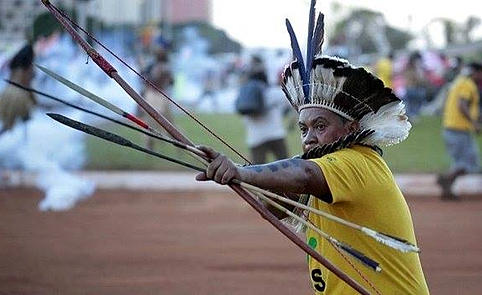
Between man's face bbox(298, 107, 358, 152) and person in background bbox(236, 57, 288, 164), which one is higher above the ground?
man's face bbox(298, 107, 358, 152)

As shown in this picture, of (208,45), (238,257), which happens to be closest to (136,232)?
(238,257)

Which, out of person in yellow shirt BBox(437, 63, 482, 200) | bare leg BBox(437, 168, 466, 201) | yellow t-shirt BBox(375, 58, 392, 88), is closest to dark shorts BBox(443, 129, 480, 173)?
person in yellow shirt BBox(437, 63, 482, 200)

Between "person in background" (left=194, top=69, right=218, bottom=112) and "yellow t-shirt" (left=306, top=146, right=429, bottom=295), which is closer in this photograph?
"yellow t-shirt" (left=306, top=146, right=429, bottom=295)

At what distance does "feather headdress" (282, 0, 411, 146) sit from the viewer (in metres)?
4.15

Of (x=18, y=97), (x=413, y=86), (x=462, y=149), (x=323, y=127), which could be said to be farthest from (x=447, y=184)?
(x=323, y=127)

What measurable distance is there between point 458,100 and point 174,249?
613 centimetres

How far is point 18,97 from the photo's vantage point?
49.9 ft

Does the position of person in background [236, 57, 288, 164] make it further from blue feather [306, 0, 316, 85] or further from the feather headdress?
the feather headdress

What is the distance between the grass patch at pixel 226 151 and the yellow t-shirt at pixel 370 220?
49.0ft

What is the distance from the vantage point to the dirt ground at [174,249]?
8672 millimetres

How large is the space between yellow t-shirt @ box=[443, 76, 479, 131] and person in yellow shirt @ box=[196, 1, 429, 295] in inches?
448

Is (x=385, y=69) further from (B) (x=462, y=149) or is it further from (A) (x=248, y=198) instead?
(A) (x=248, y=198)

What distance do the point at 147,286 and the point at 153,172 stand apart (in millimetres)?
11991

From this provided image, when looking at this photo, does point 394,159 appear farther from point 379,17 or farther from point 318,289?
point 318,289
